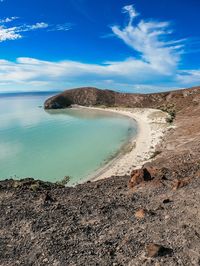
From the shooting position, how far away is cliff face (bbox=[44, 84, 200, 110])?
112 m

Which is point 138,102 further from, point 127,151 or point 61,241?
point 61,241

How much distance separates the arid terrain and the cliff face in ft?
283

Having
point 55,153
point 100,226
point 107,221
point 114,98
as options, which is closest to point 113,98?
point 114,98

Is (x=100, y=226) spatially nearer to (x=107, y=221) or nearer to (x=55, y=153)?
(x=107, y=221)

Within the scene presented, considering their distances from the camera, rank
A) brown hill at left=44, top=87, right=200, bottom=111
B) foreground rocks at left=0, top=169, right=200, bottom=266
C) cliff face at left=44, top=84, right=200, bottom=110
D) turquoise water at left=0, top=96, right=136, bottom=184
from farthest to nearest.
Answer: cliff face at left=44, top=84, right=200, bottom=110 < brown hill at left=44, top=87, right=200, bottom=111 < turquoise water at left=0, top=96, right=136, bottom=184 < foreground rocks at left=0, top=169, right=200, bottom=266

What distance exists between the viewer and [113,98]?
136125mm

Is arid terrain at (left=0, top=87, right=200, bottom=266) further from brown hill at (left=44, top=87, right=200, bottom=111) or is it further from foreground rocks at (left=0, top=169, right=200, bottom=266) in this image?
brown hill at (left=44, top=87, right=200, bottom=111)

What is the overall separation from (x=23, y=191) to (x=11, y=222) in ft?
12.7

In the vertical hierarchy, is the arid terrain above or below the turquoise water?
above

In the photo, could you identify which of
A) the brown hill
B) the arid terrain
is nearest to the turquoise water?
the arid terrain

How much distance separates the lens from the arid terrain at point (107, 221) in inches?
439

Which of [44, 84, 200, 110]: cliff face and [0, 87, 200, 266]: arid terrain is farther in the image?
[44, 84, 200, 110]: cliff face

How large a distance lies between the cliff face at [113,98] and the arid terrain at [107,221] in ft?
283

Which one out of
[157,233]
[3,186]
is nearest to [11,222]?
[3,186]
